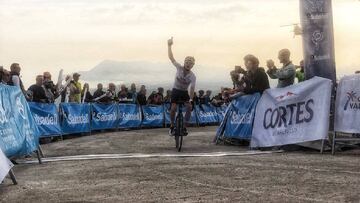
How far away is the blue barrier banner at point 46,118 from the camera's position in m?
16.9

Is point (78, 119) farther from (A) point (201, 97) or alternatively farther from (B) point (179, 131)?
(A) point (201, 97)

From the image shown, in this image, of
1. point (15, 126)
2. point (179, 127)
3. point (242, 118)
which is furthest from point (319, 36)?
point (15, 126)

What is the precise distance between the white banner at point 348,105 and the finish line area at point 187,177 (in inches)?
21.4

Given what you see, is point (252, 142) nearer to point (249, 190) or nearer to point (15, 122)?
point (15, 122)

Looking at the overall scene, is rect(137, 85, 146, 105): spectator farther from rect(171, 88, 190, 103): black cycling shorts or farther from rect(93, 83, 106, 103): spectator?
rect(171, 88, 190, 103): black cycling shorts

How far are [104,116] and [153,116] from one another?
434cm

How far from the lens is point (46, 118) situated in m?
17.6

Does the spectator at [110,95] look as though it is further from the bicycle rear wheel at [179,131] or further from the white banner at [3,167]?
the white banner at [3,167]

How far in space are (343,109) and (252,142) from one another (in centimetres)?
237

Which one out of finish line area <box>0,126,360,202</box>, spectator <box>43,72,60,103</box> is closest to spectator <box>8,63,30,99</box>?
spectator <box>43,72,60,103</box>

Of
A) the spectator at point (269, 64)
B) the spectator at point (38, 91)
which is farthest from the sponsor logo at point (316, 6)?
the spectator at point (38, 91)

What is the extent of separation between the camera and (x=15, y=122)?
10.6 m

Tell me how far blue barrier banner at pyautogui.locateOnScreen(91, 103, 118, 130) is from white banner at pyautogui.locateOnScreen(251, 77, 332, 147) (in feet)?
31.7

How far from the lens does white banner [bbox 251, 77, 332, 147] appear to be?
12.1 m
